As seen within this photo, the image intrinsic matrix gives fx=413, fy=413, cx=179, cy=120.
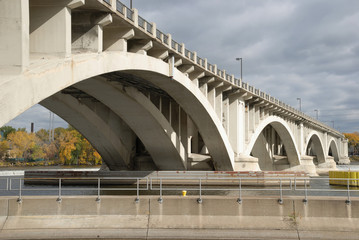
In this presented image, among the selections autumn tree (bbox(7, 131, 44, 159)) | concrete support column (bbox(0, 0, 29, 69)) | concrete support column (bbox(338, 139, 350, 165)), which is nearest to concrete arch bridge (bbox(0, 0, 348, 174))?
concrete support column (bbox(0, 0, 29, 69))

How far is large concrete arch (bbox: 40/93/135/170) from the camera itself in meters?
33.2

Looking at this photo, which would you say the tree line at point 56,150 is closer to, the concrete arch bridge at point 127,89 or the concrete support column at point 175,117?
the concrete arch bridge at point 127,89

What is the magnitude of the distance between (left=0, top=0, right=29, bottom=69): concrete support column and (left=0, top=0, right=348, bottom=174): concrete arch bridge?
0.03 meters

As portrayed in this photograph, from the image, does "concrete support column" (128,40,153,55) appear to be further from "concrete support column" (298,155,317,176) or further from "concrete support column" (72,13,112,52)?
"concrete support column" (298,155,317,176)

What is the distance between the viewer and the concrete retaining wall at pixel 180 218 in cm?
1477

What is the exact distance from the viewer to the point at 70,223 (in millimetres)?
15008

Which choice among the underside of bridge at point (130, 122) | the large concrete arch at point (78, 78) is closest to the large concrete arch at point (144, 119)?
the underside of bridge at point (130, 122)

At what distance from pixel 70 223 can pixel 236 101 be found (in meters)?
31.4

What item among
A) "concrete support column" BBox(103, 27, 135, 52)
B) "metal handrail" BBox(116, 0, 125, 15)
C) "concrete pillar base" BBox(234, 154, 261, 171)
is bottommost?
"concrete pillar base" BBox(234, 154, 261, 171)

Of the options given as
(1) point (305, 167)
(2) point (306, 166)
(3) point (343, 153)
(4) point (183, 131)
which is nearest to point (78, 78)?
(4) point (183, 131)

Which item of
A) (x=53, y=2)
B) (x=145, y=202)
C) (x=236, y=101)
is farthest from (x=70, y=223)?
(x=236, y=101)

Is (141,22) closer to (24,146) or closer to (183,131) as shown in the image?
(183,131)

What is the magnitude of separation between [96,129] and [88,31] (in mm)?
18870

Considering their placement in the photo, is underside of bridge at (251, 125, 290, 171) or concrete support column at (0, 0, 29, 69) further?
underside of bridge at (251, 125, 290, 171)
